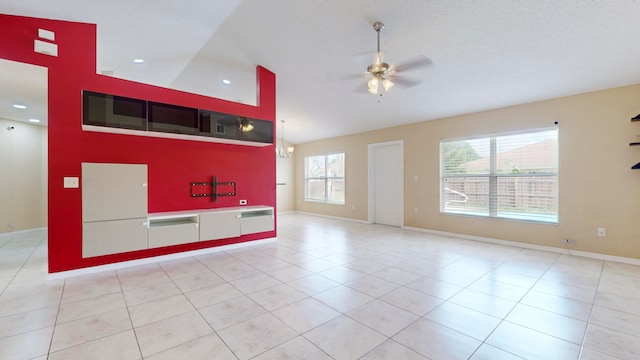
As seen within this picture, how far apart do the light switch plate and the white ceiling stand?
145 cm

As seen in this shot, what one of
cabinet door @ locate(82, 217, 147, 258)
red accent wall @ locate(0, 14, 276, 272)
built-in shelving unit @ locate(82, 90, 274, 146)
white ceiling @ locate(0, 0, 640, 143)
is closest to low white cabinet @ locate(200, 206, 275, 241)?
red accent wall @ locate(0, 14, 276, 272)

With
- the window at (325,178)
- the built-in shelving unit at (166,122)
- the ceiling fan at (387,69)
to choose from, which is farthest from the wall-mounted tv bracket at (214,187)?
the window at (325,178)

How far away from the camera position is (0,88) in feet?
12.0

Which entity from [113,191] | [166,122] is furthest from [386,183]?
[113,191]

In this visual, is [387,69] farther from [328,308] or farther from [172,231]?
[172,231]

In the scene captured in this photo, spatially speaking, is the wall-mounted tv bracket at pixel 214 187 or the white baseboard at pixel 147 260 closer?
the white baseboard at pixel 147 260

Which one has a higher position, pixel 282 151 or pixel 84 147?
pixel 282 151

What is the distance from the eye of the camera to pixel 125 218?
3516 mm

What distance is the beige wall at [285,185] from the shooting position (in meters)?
9.41

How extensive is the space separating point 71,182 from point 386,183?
19.8 feet

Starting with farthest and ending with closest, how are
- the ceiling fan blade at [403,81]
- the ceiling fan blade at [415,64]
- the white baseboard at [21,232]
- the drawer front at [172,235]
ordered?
1. the white baseboard at [21,232]
2. the drawer front at [172,235]
3. the ceiling fan blade at [403,81]
4. the ceiling fan blade at [415,64]

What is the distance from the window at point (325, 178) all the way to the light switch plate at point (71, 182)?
6.04 m

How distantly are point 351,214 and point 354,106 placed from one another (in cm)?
325

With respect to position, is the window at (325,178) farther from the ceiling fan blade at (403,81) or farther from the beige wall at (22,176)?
the beige wall at (22,176)
